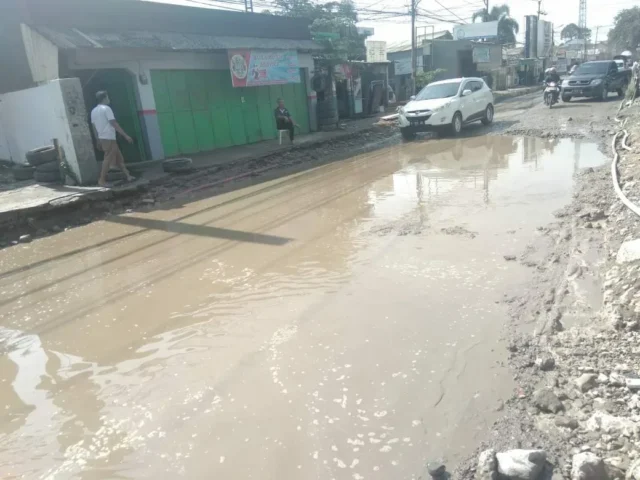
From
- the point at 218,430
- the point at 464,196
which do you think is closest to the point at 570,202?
the point at 464,196

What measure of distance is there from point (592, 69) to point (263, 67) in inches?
605

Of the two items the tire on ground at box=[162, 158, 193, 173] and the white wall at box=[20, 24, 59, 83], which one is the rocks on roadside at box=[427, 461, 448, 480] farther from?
the white wall at box=[20, 24, 59, 83]

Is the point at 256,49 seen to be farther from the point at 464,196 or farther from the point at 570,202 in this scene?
A: the point at 570,202

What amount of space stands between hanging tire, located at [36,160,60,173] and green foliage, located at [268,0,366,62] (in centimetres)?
1178

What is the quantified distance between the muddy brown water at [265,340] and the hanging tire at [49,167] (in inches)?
107

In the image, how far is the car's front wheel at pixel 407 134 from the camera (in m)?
16.1

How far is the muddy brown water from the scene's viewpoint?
9.62ft

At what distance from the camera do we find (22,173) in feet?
36.3

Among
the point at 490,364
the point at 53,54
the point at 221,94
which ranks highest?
the point at 53,54

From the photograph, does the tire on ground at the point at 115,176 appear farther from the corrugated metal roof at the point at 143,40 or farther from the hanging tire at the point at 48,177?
the corrugated metal roof at the point at 143,40

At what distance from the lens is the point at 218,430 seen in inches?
121

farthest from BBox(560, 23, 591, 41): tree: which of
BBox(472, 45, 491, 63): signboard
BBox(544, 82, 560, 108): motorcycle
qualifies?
BBox(544, 82, 560, 108): motorcycle

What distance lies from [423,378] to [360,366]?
0.46 meters

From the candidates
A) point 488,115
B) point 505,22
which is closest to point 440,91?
point 488,115
